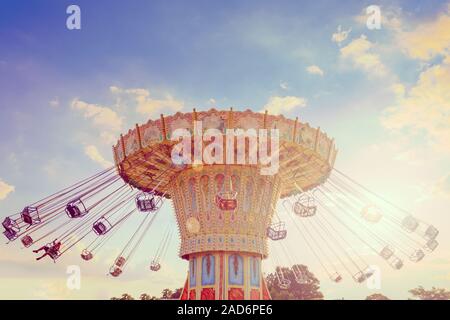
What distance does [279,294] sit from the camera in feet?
132

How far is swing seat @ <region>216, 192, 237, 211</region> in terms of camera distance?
14.6m

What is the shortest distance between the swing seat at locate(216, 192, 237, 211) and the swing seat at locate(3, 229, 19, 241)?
733 centimetres

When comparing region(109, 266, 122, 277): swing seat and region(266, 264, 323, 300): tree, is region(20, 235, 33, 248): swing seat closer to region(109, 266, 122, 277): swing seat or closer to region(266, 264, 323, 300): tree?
region(109, 266, 122, 277): swing seat

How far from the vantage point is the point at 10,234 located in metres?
15.5

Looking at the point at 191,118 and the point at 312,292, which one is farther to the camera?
the point at 312,292

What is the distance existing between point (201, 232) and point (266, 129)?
438cm

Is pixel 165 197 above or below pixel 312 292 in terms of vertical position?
below

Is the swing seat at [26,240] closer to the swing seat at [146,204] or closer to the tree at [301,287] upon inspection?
the swing seat at [146,204]

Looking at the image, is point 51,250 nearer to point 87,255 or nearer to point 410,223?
point 87,255

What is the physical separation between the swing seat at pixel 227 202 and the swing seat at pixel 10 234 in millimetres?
7329
